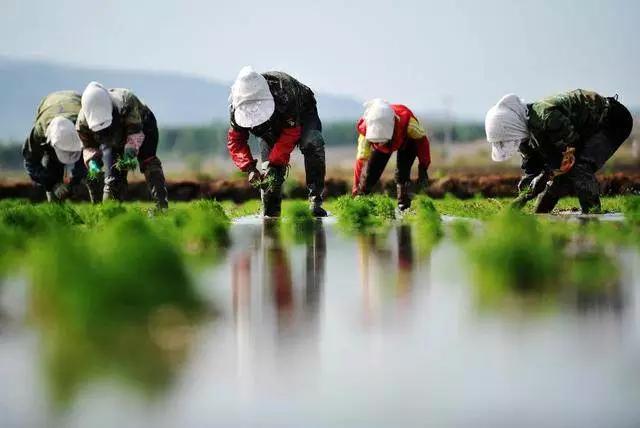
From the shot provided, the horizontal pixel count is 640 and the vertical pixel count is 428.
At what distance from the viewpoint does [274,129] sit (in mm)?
10266

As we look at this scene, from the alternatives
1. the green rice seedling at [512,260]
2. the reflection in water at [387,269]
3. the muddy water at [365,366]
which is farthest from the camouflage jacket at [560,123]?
the muddy water at [365,366]

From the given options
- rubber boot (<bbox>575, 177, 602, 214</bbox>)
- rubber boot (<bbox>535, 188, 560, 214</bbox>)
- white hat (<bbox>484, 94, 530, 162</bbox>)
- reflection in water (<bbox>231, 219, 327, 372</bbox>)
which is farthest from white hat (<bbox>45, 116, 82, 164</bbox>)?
reflection in water (<bbox>231, 219, 327, 372</bbox>)

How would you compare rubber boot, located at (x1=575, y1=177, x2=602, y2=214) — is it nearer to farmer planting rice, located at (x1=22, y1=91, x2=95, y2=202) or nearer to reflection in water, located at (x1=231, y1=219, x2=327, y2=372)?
reflection in water, located at (x1=231, y1=219, x2=327, y2=372)

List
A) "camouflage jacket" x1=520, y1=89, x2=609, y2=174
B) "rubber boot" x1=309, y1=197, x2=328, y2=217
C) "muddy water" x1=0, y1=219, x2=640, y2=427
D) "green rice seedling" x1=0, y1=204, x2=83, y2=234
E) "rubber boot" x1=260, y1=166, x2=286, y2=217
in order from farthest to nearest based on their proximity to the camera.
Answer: "rubber boot" x1=309, y1=197, x2=328, y2=217 → "rubber boot" x1=260, y1=166, x2=286, y2=217 → "camouflage jacket" x1=520, y1=89, x2=609, y2=174 → "green rice seedling" x1=0, y1=204, x2=83, y2=234 → "muddy water" x1=0, y1=219, x2=640, y2=427

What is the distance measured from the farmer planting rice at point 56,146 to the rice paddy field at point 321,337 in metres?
7.25

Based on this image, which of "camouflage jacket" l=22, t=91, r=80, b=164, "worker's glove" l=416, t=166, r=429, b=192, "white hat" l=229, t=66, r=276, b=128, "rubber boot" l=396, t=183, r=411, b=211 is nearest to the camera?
"white hat" l=229, t=66, r=276, b=128

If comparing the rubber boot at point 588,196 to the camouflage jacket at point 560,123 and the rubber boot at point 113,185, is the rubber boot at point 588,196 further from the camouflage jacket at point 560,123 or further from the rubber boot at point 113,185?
the rubber boot at point 113,185

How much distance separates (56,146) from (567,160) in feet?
18.7

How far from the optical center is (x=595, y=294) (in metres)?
4.24

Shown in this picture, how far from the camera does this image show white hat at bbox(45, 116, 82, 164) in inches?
502

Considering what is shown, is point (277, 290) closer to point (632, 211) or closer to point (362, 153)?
point (632, 211)

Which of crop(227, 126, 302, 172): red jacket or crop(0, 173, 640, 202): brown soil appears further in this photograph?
crop(0, 173, 640, 202): brown soil

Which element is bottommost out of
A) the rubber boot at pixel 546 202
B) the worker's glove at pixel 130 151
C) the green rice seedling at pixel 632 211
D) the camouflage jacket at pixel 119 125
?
the rubber boot at pixel 546 202

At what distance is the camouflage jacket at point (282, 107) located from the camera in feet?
33.1
